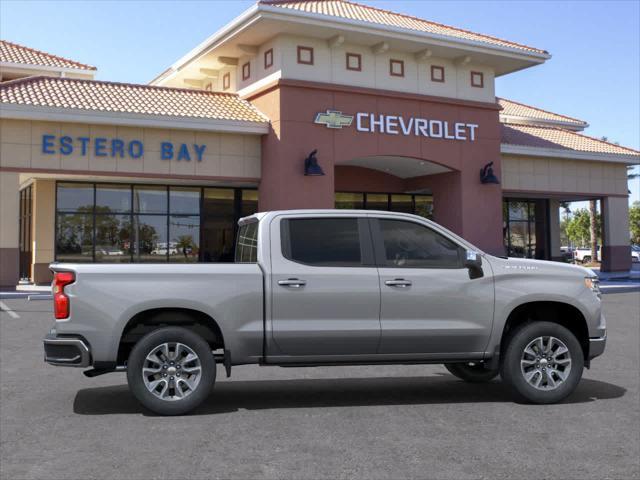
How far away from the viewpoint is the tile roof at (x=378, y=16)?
81.6 feet

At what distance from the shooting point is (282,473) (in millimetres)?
4980

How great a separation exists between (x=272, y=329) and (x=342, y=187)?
22.9m

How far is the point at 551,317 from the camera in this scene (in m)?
8.04

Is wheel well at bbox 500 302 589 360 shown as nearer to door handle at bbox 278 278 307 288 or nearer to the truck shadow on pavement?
the truck shadow on pavement

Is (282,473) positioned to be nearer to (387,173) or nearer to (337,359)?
(337,359)

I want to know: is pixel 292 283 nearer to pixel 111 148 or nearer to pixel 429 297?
pixel 429 297

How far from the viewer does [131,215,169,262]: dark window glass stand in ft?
88.1

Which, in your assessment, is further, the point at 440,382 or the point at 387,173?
the point at 387,173

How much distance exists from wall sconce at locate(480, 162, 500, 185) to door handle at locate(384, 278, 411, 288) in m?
21.3

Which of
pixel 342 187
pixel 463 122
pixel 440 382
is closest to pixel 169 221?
pixel 342 187

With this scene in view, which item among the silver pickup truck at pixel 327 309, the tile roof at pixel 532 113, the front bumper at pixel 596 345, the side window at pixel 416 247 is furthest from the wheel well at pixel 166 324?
the tile roof at pixel 532 113

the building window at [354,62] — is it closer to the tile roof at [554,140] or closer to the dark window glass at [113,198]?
the tile roof at [554,140]

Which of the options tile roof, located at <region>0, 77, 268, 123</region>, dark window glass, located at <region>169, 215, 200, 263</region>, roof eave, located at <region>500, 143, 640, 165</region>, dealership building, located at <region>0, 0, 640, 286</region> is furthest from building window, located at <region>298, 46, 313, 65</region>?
roof eave, located at <region>500, 143, 640, 165</region>

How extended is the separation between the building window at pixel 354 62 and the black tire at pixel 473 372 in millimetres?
18502
